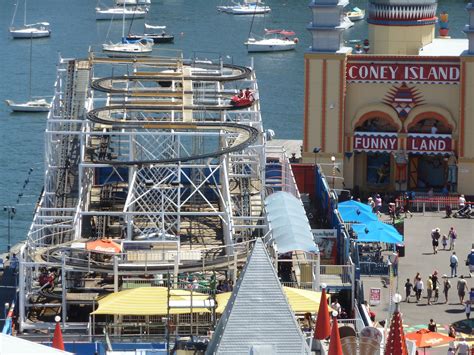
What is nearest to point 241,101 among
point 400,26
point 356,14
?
point 400,26

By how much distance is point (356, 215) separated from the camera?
7806 centimetres

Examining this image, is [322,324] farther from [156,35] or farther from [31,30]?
[31,30]

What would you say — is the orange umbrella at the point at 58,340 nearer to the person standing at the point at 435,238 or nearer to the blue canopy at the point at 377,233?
the blue canopy at the point at 377,233

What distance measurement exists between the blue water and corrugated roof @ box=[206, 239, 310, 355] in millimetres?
49873

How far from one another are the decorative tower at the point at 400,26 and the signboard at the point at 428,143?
4574 mm

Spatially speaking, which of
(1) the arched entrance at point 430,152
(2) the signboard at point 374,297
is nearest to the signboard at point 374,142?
(1) the arched entrance at point 430,152

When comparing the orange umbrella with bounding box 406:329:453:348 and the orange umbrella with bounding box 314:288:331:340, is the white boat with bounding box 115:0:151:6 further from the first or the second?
the orange umbrella with bounding box 314:288:331:340

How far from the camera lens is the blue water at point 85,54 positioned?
10938cm

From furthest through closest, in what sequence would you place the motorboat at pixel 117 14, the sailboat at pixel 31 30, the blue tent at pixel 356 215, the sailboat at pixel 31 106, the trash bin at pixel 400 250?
the motorboat at pixel 117 14
the sailboat at pixel 31 30
the sailboat at pixel 31 106
the blue tent at pixel 356 215
the trash bin at pixel 400 250

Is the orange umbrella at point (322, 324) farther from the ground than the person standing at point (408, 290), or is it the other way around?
the person standing at point (408, 290)

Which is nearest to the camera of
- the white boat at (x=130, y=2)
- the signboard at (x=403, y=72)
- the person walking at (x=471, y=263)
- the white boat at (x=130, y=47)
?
the person walking at (x=471, y=263)

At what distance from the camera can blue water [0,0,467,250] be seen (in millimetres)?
109375

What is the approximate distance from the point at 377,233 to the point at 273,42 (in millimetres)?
88881

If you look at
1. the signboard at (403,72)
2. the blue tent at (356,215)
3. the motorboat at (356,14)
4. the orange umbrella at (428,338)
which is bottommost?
the orange umbrella at (428,338)
